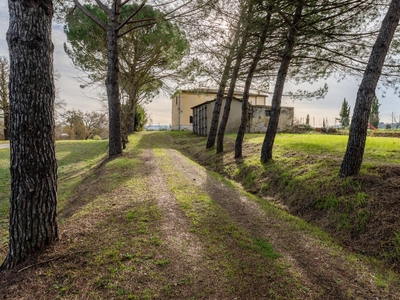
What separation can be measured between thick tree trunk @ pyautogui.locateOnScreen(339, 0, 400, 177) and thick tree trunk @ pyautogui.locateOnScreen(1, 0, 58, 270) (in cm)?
573

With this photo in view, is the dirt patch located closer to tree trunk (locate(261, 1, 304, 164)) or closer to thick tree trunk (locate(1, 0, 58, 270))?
thick tree trunk (locate(1, 0, 58, 270))

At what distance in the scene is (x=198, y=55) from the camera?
1143 centimetres

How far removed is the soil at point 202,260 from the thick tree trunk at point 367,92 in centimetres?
92

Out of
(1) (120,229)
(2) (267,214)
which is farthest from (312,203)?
(1) (120,229)

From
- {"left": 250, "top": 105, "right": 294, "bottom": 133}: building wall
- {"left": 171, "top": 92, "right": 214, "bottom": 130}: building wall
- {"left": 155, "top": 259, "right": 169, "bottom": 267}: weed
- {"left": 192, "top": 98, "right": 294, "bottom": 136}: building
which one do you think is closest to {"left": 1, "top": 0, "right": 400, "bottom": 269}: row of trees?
{"left": 155, "top": 259, "right": 169, "bottom": 267}: weed

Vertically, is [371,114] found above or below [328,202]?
above

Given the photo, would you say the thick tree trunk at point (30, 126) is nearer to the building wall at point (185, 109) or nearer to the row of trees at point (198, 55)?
the row of trees at point (198, 55)

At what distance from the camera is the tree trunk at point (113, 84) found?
31.4 ft

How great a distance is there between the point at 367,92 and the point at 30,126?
6.12 metres

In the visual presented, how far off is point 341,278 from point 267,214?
1.92 meters

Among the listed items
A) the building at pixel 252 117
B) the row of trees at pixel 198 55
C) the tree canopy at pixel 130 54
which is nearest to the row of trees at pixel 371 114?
the building at pixel 252 117

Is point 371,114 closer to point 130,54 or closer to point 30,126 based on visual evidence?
point 130,54

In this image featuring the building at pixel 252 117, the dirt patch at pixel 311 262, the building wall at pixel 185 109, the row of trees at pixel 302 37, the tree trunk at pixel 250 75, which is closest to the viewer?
the dirt patch at pixel 311 262

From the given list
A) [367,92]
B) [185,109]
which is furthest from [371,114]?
[367,92]
